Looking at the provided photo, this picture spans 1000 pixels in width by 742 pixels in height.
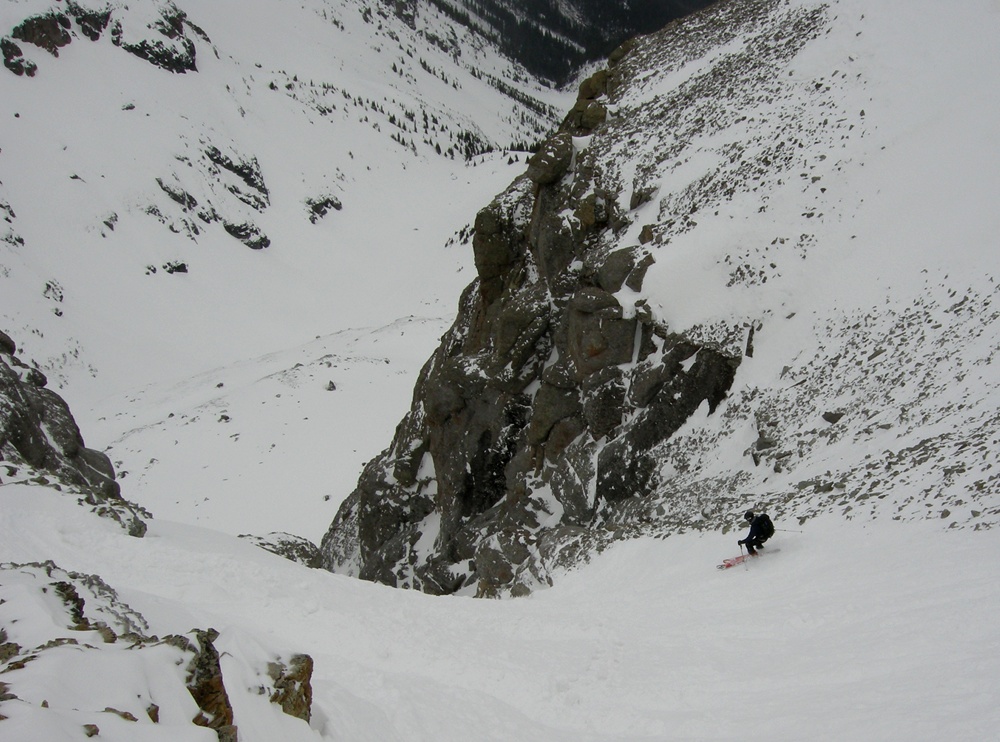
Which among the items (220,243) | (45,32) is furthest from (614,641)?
(45,32)

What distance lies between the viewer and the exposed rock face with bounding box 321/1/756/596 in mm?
19406

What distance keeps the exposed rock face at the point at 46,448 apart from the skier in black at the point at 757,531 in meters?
14.5

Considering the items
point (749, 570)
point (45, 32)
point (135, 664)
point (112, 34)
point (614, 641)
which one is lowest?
point (135, 664)

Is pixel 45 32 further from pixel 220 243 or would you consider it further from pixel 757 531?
pixel 757 531

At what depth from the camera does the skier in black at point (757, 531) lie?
11797mm

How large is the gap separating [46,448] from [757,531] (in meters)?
22.1

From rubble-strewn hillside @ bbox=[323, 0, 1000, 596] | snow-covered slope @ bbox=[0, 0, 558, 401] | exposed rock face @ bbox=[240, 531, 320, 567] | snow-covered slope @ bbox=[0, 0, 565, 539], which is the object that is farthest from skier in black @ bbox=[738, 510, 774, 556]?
snow-covered slope @ bbox=[0, 0, 558, 401]

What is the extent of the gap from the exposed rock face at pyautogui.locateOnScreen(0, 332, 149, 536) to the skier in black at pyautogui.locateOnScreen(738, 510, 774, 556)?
14.5 meters

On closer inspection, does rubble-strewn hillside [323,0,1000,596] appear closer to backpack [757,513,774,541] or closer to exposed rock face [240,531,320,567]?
backpack [757,513,774,541]

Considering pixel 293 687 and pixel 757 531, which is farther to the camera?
pixel 757 531

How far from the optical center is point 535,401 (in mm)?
23250

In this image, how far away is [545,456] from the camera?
884 inches

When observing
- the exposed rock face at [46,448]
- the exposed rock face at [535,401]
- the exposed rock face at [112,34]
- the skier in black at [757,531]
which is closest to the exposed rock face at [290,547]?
the exposed rock face at [46,448]

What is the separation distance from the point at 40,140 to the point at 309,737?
3452 inches
